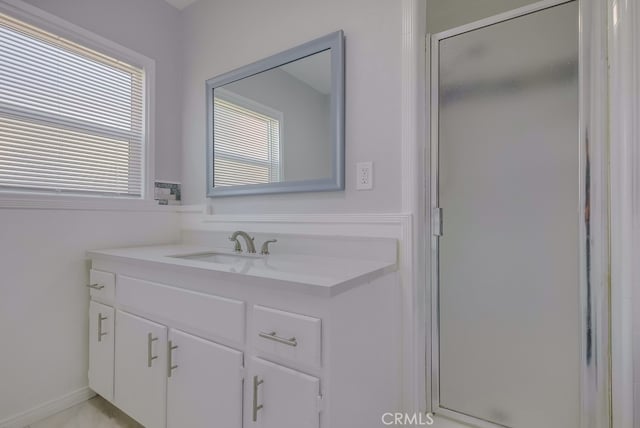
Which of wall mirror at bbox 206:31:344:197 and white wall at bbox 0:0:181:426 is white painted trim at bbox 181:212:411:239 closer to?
wall mirror at bbox 206:31:344:197

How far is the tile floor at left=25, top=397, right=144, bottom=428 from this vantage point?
1.47m

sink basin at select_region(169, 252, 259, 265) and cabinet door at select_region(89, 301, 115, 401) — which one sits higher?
sink basin at select_region(169, 252, 259, 265)

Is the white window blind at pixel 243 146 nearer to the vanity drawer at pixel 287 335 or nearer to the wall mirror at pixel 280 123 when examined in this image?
the wall mirror at pixel 280 123

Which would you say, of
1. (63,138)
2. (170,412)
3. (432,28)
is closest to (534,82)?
(432,28)

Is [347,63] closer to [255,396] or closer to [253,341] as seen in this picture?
[253,341]

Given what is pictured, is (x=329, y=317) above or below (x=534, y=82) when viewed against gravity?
below

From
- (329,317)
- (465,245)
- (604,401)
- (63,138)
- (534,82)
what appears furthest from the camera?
(63,138)

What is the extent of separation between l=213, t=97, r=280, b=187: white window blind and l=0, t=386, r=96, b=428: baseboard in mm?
1366

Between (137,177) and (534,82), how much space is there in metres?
2.24

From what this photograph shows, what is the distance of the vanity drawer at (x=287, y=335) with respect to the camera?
88cm

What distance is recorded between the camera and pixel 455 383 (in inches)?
60.0

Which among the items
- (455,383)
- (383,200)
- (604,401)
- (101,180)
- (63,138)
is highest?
(63,138)

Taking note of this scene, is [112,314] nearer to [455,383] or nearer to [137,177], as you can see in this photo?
[137,177]

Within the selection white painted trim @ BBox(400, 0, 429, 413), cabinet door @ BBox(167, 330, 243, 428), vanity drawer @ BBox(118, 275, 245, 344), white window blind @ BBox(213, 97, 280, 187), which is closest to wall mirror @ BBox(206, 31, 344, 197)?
white window blind @ BBox(213, 97, 280, 187)
